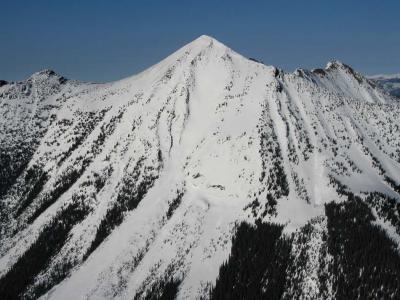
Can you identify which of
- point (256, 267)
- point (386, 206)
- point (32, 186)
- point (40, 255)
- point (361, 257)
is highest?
point (386, 206)

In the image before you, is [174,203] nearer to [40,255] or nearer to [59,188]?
[40,255]

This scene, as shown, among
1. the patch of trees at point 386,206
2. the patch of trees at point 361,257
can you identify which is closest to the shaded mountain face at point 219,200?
the patch of trees at point 361,257

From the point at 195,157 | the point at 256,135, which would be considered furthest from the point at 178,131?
the point at 256,135

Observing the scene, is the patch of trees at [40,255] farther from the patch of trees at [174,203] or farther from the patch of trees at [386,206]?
the patch of trees at [386,206]

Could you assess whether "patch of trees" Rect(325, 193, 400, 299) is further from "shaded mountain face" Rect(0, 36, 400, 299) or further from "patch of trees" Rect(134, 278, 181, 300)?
"patch of trees" Rect(134, 278, 181, 300)

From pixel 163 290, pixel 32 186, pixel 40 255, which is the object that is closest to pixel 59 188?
pixel 32 186

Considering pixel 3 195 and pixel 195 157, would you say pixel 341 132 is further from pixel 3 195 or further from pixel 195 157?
pixel 3 195
